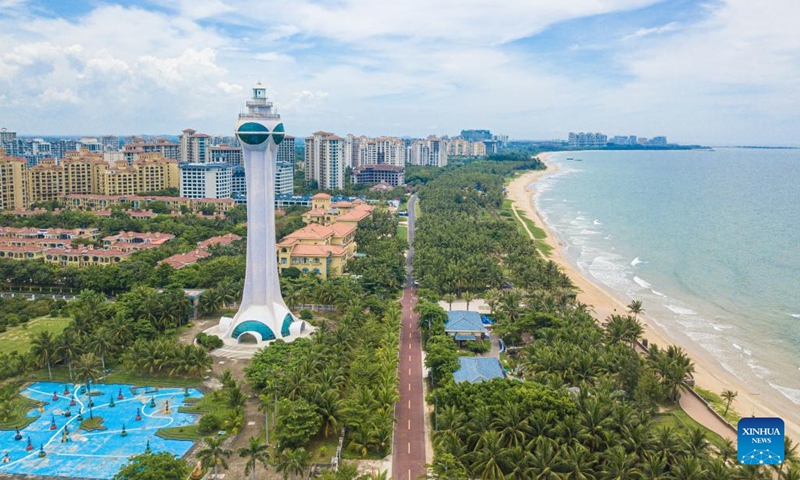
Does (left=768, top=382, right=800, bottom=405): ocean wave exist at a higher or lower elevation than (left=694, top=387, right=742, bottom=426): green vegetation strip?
lower

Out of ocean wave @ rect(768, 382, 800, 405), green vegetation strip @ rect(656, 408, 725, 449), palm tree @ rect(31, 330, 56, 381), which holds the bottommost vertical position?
ocean wave @ rect(768, 382, 800, 405)

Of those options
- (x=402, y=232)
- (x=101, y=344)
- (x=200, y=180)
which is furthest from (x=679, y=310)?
(x=200, y=180)

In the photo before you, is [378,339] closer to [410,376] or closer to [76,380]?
[410,376]

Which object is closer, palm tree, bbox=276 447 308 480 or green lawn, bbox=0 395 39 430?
palm tree, bbox=276 447 308 480

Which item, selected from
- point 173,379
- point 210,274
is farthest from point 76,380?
point 210,274

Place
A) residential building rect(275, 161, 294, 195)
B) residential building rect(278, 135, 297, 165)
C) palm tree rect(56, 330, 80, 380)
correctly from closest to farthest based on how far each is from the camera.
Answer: palm tree rect(56, 330, 80, 380), residential building rect(275, 161, 294, 195), residential building rect(278, 135, 297, 165)

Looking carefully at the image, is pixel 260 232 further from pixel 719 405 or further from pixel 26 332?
pixel 719 405

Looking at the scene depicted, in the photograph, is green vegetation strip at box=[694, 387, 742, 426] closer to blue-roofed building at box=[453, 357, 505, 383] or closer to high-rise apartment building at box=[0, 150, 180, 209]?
blue-roofed building at box=[453, 357, 505, 383]

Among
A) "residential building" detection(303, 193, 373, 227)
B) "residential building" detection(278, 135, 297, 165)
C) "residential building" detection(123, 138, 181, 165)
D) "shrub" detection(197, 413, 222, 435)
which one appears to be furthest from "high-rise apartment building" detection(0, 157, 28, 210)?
"shrub" detection(197, 413, 222, 435)
